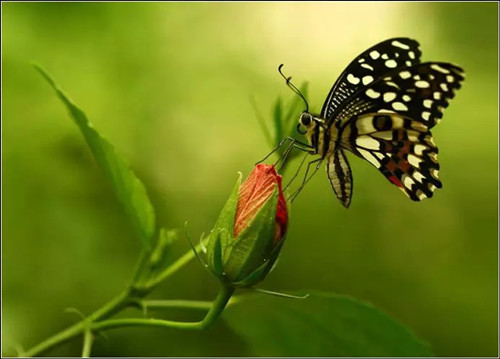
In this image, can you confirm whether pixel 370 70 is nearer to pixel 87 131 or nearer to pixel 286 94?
pixel 87 131

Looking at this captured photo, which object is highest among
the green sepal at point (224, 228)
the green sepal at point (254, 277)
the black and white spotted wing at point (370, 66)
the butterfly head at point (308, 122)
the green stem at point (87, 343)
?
the black and white spotted wing at point (370, 66)

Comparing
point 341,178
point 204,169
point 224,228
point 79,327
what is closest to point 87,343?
point 79,327

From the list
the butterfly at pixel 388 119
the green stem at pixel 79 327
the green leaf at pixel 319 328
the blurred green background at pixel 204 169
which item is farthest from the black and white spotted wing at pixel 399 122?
the blurred green background at pixel 204 169

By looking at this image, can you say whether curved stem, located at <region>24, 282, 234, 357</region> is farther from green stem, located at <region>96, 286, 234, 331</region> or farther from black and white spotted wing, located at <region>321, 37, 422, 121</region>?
black and white spotted wing, located at <region>321, 37, 422, 121</region>

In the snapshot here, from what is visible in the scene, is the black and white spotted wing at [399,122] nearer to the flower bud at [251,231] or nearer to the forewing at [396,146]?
the forewing at [396,146]

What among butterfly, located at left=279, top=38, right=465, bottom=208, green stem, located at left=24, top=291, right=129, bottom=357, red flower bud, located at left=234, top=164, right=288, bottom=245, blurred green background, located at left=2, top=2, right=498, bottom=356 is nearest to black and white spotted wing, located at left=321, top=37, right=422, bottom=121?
butterfly, located at left=279, top=38, right=465, bottom=208

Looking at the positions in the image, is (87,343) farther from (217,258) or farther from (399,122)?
(399,122)

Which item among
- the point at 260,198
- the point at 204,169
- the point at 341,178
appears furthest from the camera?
the point at 204,169
